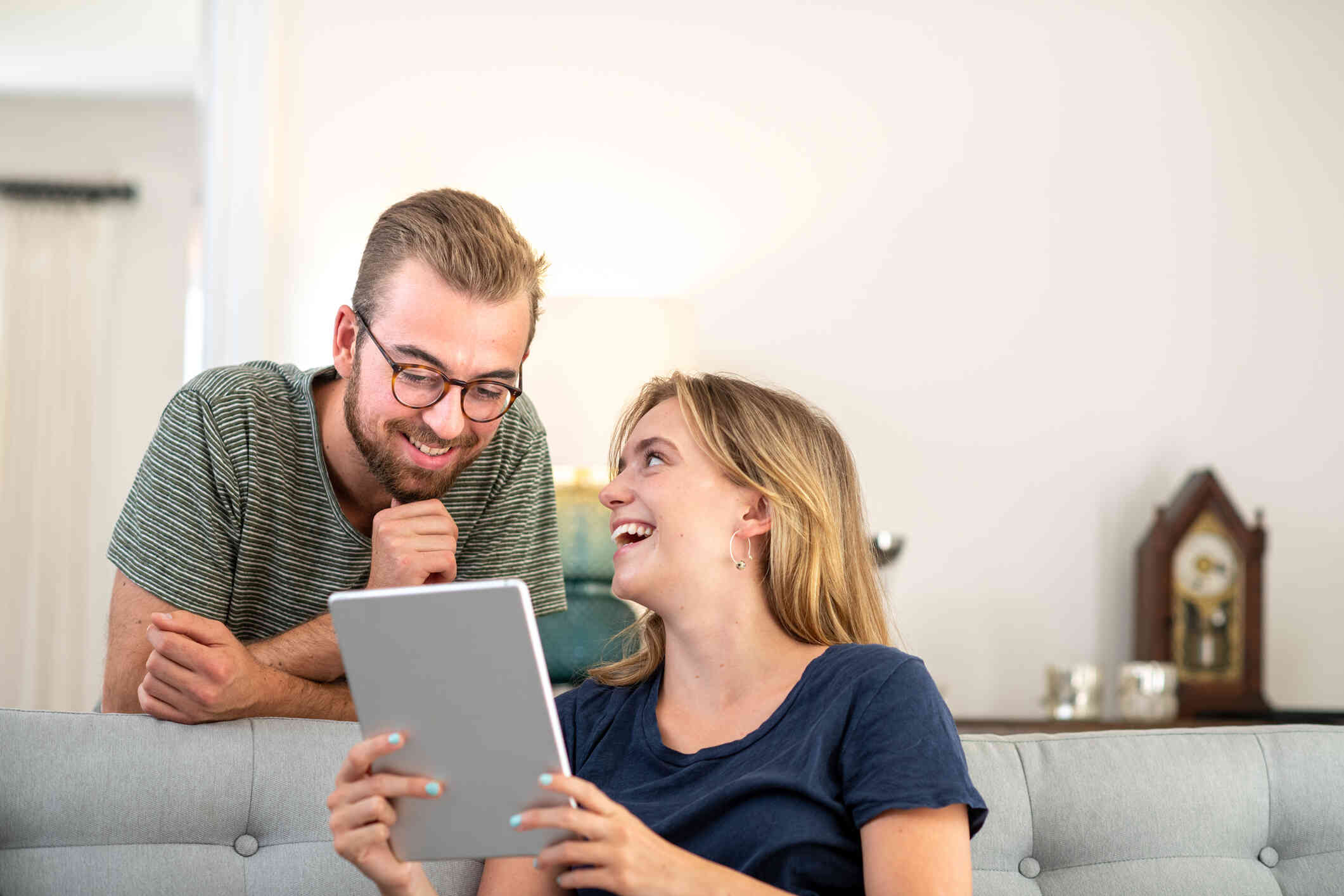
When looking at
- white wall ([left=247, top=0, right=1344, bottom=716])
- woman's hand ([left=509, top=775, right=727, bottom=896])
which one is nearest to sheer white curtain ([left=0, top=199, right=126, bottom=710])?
white wall ([left=247, top=0, right=1344, bottom=716])

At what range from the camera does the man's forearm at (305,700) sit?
62.3 inches

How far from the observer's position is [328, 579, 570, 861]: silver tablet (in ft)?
3.40

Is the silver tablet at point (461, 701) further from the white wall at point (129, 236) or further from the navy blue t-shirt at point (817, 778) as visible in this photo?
the white wall at point (129, 236)

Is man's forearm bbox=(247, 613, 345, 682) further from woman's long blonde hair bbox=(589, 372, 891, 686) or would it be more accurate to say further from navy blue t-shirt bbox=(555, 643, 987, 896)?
navy blue t-shirt bbox=(555, 643, 987, 896)

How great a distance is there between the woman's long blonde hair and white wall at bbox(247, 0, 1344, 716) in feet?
6.99

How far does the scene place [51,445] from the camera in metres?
5.00

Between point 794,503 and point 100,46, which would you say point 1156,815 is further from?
point 100,46

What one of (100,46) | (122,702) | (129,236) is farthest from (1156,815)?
Result: (129,236)

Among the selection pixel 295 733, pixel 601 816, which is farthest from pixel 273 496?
pixel 601 816

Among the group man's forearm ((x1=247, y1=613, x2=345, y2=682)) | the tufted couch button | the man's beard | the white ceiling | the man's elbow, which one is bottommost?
the tufted couch button

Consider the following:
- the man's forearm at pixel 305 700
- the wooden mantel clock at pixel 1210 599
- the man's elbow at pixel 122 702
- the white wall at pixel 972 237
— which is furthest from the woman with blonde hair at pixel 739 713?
the wooden mantel clock at pixel 1210 599

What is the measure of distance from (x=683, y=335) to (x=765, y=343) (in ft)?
1.23

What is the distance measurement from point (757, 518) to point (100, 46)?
4.21 metres

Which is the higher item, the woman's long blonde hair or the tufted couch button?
the woman's long blonde hair
